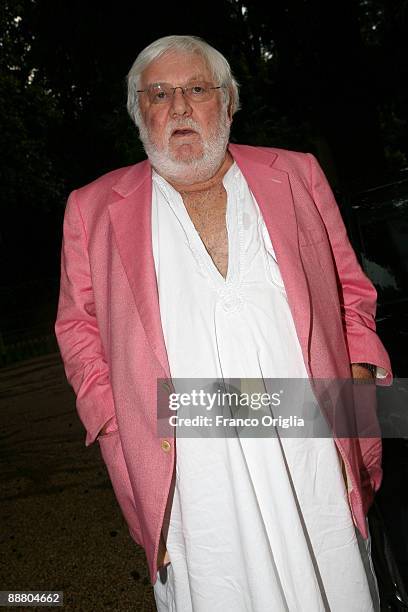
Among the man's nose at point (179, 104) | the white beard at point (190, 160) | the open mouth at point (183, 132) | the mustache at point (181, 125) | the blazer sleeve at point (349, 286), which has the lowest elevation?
the blazer sleeve at point (349, 286)

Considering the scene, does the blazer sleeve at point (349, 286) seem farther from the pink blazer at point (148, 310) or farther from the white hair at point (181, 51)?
the white hair at point (181, 51)

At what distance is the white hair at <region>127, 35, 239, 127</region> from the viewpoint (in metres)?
1.97

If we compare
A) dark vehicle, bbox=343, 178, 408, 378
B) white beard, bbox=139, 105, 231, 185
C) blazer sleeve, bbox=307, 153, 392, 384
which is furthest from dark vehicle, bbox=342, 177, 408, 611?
white beard, bbox=139, 105, 231, 185

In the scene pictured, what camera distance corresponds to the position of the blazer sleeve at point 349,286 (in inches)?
76.1

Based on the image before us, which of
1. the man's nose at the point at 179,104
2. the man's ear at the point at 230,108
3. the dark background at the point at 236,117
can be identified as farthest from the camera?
the dark background at the point at 236,117

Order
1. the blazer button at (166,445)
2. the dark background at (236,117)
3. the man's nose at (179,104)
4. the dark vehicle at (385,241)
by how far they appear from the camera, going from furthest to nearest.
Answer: the dark background at (236,117)
the dark vehicle at (385,241)
the man's nose at (179,104)
the blazer button at (166,445)

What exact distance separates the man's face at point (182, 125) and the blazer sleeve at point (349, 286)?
340 millimetres

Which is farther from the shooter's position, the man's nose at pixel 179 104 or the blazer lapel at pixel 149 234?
the man's nose at pixel 179 104

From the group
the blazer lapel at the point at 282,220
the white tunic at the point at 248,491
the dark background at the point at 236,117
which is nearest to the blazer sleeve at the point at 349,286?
the blazer lapel at the point at 282,220

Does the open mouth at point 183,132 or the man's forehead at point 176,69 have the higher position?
the man's forehead at point 176,69

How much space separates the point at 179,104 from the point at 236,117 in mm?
9461

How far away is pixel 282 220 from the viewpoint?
182cm

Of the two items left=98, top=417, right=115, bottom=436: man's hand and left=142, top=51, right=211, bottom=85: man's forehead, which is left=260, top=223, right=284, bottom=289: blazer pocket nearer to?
left=142, top=51, right=211, bottom=85: man's forehead

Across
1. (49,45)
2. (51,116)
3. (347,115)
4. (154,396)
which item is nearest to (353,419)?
(154,396)
